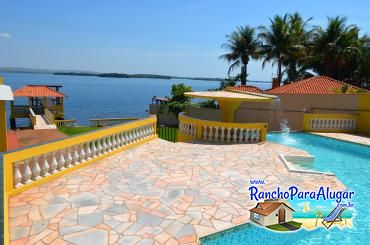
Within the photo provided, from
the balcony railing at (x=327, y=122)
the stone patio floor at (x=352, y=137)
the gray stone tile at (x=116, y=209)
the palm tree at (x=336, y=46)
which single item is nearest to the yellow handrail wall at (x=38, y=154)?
the gray stone tile at (x=116, y=209)

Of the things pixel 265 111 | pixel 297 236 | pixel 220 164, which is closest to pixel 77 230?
pixel 297 236

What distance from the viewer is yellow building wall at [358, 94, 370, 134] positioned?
17719 millimetres

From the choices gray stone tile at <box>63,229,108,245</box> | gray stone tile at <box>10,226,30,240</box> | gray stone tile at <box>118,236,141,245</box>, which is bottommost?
gray stone tile at <box>118,236,141,245</box>

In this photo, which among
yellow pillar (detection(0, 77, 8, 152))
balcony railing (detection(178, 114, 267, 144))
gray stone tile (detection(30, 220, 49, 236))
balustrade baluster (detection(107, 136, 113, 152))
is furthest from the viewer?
balcony railing (detection(178, 114, 267, 144))

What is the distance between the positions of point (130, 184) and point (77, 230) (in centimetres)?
241

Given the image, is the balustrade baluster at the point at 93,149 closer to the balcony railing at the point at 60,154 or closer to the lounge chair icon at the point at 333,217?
the balcony railing at the point at 60,154

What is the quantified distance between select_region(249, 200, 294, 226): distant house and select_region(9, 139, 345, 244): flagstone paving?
235mm

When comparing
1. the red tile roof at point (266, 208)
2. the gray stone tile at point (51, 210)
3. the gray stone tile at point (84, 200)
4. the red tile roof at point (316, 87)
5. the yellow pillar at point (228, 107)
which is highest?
the red tile roof at point (316, 87)

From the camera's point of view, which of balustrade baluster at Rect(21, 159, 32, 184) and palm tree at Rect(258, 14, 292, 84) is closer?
balustrade baluster at Rect(21, 159, 32, 184)

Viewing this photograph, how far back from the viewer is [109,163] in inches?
361

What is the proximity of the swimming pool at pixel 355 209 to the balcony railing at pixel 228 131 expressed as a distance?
2571 mm

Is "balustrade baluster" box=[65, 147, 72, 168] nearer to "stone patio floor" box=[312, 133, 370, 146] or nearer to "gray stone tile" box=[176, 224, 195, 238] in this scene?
"gray stone tile" box=[176, 224, 195, 238]

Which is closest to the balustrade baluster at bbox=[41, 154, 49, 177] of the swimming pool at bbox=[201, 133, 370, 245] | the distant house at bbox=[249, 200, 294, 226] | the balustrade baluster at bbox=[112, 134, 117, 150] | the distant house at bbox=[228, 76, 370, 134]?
the balustrade baluster at bbox=[112, 134, 117, 150]

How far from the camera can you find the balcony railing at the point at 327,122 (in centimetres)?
1784
